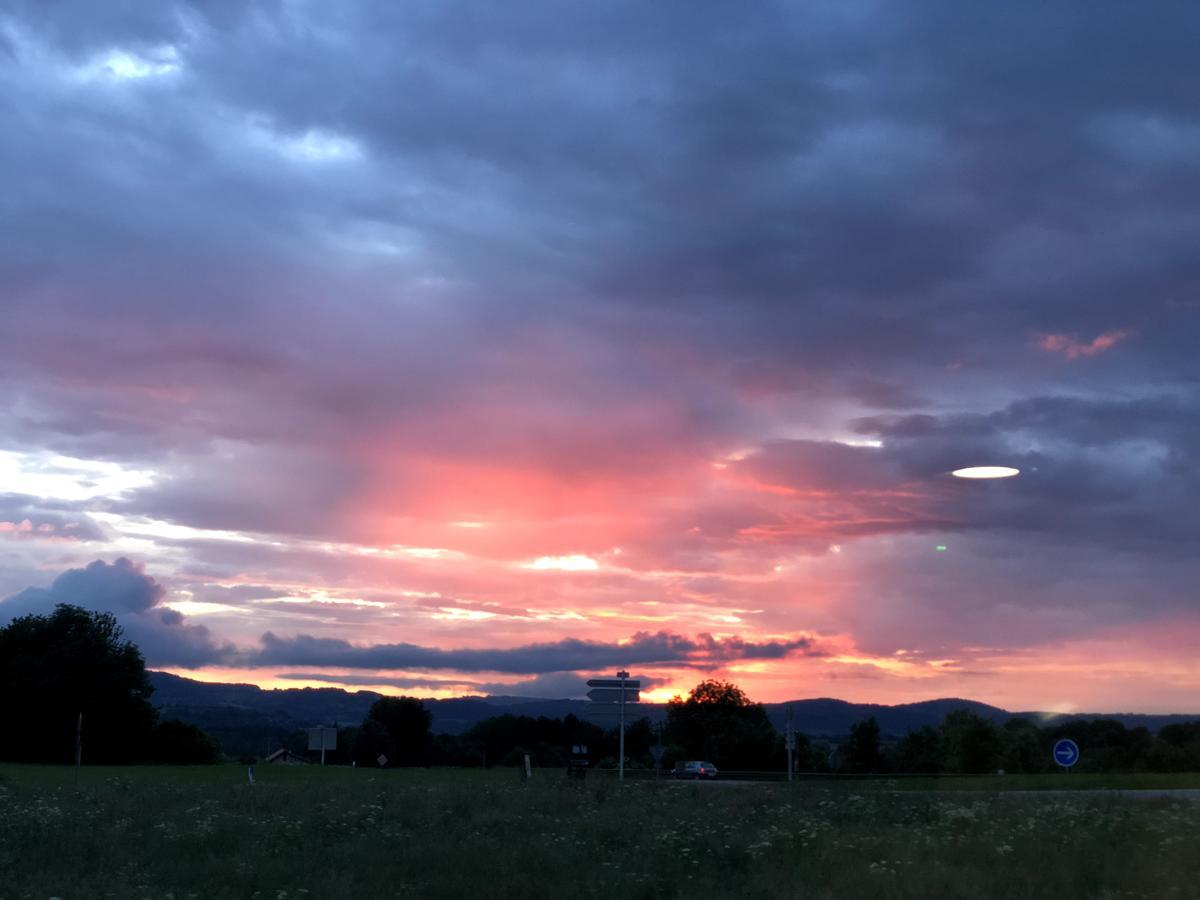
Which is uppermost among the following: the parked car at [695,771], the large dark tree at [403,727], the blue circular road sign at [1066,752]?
the blue circular road sign at [1066,752]

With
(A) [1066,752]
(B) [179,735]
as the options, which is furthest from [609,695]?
(B) [179,735]

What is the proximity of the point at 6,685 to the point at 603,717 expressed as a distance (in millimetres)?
80176

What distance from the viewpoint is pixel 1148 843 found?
20.4 meters

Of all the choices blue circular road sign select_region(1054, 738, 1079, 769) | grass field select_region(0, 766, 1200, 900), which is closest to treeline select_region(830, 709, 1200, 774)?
blue circular road sign select_region(1054, 738, 1079, 769)

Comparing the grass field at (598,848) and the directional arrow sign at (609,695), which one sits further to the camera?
the directional arrow sign at (609,695)

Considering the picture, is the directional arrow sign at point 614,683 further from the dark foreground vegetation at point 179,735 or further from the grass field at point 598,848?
the dark foreground vegetation at point 179,735

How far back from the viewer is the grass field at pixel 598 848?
60.1 feet

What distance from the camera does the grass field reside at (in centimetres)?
1833

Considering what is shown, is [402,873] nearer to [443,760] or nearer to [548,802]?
[548,802]

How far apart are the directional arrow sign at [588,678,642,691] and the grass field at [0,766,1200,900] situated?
16.6 metres

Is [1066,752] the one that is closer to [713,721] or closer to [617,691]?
[617,691]

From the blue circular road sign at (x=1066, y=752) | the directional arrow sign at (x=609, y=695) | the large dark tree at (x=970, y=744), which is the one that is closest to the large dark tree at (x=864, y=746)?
the large dark tree at (x=970, y=744)

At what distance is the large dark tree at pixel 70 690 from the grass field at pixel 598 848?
82.4m

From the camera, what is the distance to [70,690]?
4205 inches
